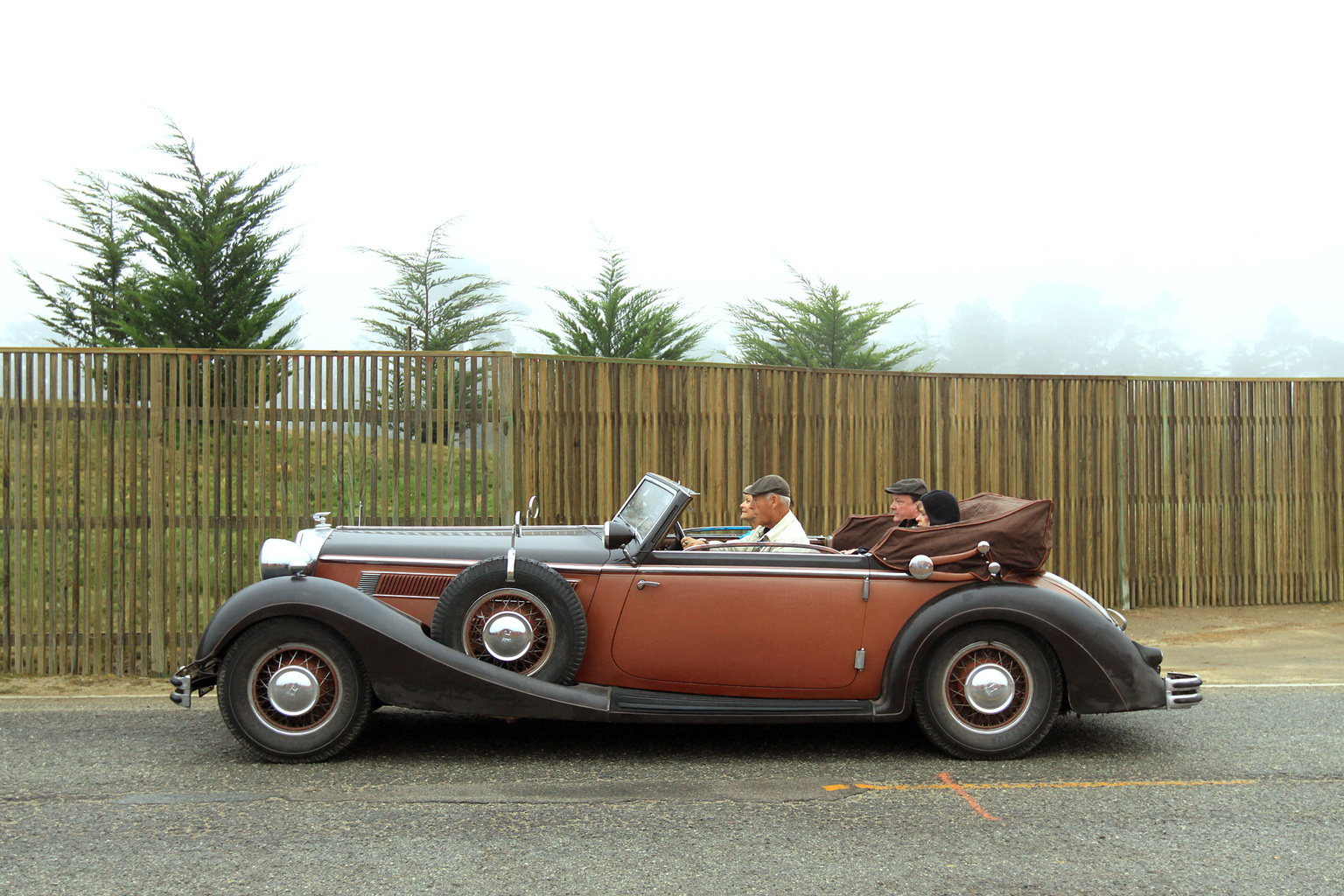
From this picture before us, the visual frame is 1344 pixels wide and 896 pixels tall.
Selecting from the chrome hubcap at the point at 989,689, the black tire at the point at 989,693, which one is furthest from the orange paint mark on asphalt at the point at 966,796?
the chrome hubcap at the point at 989,689

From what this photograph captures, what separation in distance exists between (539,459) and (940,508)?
11.0ft

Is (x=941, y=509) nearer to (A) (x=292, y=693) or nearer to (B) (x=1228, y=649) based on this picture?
(A) (x=292, y=693)

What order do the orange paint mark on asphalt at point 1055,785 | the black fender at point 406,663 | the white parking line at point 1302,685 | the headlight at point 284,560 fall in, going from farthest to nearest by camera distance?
the white parking line at point 1302,685 → the headlight at point 284,560 → the black fender at point 406,663 → the orange paint mark on asphalt at point 1055,785

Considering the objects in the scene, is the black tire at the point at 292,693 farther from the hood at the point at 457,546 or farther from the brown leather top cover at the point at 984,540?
the brown leather top cover at the point at 984,540

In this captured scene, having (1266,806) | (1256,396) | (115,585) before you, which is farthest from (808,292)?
(1266,806)

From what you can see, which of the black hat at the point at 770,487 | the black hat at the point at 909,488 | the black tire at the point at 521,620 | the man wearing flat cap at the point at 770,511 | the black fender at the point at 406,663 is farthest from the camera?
the black hat at the point at 909,488

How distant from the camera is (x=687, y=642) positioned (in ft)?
16.2

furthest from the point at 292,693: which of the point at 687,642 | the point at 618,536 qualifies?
the point at 687,642

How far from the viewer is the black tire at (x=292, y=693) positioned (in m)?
4.73

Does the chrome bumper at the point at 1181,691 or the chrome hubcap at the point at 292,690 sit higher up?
the chrome hubcap at the point at 292,690

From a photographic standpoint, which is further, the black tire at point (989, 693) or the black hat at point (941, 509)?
the black hat at point (941, 509)

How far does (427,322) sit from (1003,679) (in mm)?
21865

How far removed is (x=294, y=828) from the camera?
3.89 metres

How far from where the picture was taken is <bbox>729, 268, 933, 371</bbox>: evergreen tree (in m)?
24.6
